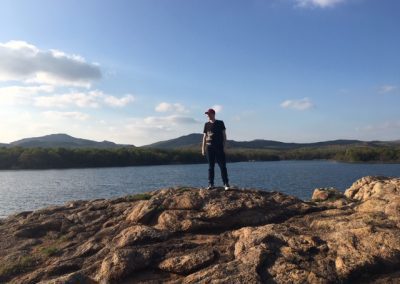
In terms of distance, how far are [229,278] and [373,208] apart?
284 inches

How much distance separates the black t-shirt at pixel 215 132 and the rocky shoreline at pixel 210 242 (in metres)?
2.05

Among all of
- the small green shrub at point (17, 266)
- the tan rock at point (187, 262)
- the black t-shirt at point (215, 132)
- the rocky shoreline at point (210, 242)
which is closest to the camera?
the rocky shoreline at point (210, 242)

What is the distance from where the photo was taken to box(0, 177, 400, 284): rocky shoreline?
36.4ft

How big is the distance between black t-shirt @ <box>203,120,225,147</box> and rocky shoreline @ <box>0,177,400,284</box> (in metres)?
2.05

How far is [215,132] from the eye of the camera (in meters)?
17.0

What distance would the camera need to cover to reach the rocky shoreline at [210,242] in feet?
36.4

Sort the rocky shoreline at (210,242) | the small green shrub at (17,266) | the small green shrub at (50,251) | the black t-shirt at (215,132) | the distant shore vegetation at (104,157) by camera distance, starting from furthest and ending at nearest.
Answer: the distant shore vegetation at (104,157), the black t-shirt at (215,132), the small green shrub at (50,251), the small green shrub at (17,266), the rocky shoreline at (210,242)

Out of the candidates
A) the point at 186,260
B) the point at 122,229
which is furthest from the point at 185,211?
the point at 186,260

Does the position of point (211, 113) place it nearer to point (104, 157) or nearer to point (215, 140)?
point (215, 140)

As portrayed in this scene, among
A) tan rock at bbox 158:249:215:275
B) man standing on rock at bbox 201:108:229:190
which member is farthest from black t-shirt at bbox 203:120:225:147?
tan rock at bbox 158:249:215:275

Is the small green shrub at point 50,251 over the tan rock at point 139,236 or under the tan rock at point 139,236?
under

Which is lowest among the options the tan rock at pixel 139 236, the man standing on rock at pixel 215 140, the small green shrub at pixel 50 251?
the small green shrub at pixel 50 251

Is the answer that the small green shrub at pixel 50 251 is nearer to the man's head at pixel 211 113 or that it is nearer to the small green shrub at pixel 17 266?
the small green shrub at pixel 17 266

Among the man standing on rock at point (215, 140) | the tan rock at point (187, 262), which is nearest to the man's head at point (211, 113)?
the man standing on rock at point (215, 140)
